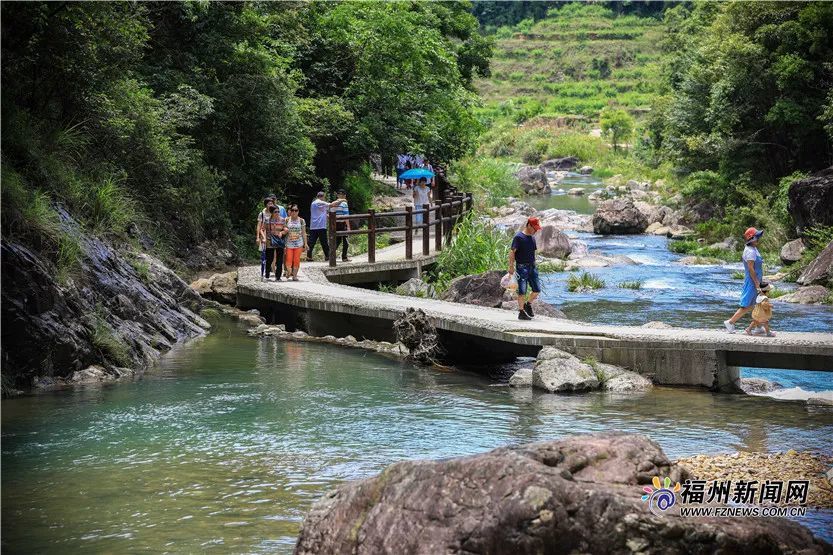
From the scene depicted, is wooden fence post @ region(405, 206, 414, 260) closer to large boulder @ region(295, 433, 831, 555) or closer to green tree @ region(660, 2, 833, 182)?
green tree @ region(660, 2, 833, 182)

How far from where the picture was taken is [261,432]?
1155cm

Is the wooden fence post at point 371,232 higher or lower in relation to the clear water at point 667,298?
higher

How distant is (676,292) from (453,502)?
19.2 m

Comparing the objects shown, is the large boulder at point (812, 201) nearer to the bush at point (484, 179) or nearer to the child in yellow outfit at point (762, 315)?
the child in yellow outfit at point (762, 315)

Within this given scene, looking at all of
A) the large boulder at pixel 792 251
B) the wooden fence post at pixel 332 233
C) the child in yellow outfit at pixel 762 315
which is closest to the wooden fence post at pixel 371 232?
the wooden fence post at pixel 332 233

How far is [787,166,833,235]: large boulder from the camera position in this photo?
2728cm

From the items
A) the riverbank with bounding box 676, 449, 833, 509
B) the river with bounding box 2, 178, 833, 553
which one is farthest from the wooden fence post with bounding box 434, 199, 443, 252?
the riverbank with bounding box 676, 449, 833, 509

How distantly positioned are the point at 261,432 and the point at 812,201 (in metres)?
20.6

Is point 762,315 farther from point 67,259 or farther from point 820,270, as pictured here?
point 820,270

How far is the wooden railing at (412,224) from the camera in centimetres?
2177

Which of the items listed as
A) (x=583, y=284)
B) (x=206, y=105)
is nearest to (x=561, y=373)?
(x=583, y=284)

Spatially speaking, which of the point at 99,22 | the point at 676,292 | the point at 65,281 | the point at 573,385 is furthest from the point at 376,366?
the point at 676,292

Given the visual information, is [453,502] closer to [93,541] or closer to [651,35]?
[93,541]

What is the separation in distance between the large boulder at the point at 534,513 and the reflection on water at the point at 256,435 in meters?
1.97
